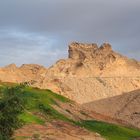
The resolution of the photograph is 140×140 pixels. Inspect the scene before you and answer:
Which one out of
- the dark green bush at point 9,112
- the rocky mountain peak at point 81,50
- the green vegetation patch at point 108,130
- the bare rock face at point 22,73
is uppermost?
the rocky mountain peak at point 81,50

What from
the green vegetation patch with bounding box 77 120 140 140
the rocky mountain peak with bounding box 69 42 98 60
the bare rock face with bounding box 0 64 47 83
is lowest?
the green vegetation patch with bounding box 77 120 140 140

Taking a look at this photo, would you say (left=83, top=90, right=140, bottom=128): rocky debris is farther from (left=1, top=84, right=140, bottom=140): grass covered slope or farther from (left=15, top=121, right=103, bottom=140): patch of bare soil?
(left=15, top=121, right=103, bottom=140): patch of bare soil

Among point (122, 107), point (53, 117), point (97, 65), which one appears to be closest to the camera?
point (53, 117)

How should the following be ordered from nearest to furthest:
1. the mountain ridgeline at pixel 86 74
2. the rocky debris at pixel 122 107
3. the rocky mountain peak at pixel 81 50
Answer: the rocky debris at pixel 122 107 < the mountain ridgeline at pixel 86 74 < the rocky mountain peak at pixel 81 50

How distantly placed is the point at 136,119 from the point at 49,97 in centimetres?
2693

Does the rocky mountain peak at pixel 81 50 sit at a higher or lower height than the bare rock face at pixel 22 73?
higher

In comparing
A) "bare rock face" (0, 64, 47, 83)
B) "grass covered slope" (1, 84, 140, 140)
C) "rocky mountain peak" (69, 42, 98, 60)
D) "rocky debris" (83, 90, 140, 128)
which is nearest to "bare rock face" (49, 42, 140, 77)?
"rocky mountain peak" (69, 42, 98, 60)

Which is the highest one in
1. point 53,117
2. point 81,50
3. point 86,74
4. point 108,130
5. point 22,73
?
point 81,50

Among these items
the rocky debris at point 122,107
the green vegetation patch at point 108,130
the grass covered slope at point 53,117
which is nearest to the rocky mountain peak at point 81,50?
the rocky debris at point 122,107

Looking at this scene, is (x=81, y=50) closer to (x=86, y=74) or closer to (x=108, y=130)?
(x=86, y=74)

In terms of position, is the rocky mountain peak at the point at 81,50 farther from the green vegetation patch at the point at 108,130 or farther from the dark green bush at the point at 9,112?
the dark green bush at the point at 9,112

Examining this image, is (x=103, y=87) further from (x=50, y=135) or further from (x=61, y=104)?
(x=50, y=135)

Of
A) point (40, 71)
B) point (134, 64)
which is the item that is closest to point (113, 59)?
point (134, 64)

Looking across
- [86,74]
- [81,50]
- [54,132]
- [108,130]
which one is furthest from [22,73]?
[54,132]
